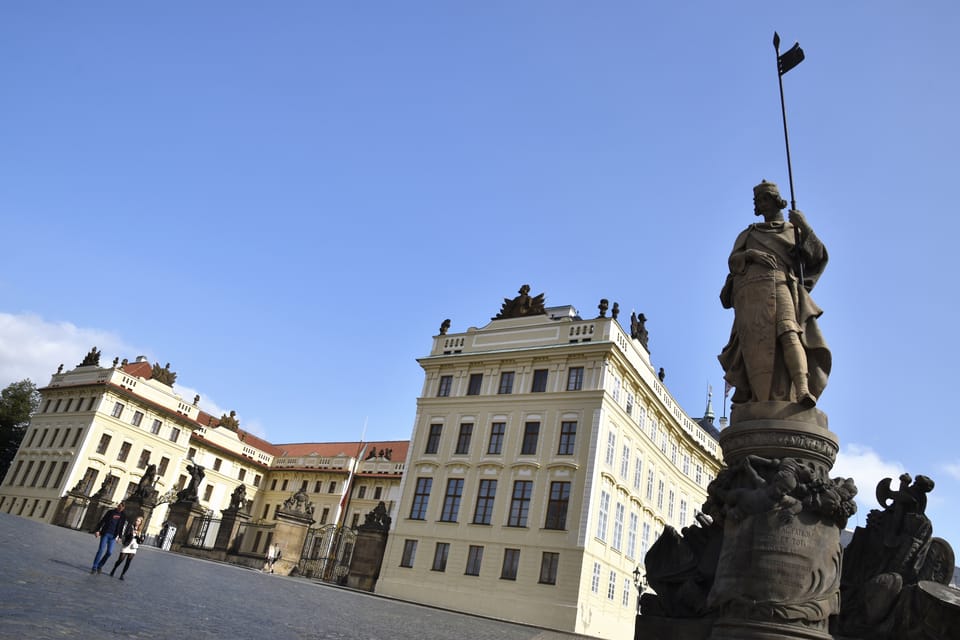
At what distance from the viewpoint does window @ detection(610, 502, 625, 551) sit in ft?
110

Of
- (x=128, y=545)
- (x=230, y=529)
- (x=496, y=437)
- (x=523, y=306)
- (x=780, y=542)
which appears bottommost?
(x=128, y=545)

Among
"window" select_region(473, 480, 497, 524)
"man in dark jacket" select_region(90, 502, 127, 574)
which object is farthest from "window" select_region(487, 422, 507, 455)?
"man in dark jacket" select_region(90, 502, 127, 574)

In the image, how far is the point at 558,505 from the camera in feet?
105

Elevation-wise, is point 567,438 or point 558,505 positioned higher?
point 567,438

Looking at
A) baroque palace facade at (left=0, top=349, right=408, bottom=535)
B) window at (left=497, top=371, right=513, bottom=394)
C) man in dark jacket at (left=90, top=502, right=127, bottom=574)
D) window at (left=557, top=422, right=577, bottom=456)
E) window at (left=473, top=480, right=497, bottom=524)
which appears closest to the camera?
man in dark jacket at (left=90, top=502, right=127, bottom=574)

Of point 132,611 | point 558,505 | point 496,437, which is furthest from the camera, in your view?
point 496,437

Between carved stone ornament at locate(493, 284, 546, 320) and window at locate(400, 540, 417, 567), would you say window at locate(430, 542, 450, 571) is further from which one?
carved stone ornament at locate(493, 284, 546, 320)

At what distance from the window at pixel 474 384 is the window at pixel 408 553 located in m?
8.15

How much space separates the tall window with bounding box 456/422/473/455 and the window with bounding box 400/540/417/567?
5088 millimetres

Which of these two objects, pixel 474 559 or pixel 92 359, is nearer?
pixel 474 559

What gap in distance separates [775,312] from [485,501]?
2900 cm

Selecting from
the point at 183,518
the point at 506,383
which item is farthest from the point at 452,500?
the point at 183,518

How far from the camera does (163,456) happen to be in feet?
192

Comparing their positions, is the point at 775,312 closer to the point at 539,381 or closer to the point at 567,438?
the point at 567,438
